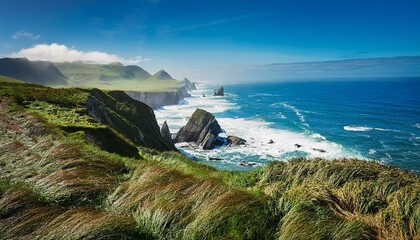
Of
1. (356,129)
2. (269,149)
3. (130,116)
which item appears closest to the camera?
(130,116)

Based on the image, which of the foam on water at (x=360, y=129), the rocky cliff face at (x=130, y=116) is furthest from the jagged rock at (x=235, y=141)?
the foam on water at (x=360, y=129)

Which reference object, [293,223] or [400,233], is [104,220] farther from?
[400,233]

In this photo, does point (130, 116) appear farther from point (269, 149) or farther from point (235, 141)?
point (269, 149)

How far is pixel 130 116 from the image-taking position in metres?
68.4

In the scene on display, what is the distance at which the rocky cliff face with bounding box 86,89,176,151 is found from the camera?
5056 cm

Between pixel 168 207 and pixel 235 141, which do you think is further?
pixel 235 141

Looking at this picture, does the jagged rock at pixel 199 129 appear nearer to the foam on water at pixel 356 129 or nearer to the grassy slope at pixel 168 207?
the foam on water at pixel 356 129

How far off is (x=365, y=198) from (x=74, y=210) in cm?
874

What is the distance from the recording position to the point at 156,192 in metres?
8.78

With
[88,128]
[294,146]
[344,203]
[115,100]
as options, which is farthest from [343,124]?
[344,203]

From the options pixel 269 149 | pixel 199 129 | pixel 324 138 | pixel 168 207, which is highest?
pixel 168 207

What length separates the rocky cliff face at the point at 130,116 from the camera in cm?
5056

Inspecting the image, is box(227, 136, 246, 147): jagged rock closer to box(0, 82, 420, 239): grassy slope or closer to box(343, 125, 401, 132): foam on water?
box(343, 125, 401, 132): foam on water

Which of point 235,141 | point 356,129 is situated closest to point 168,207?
point 235,141
